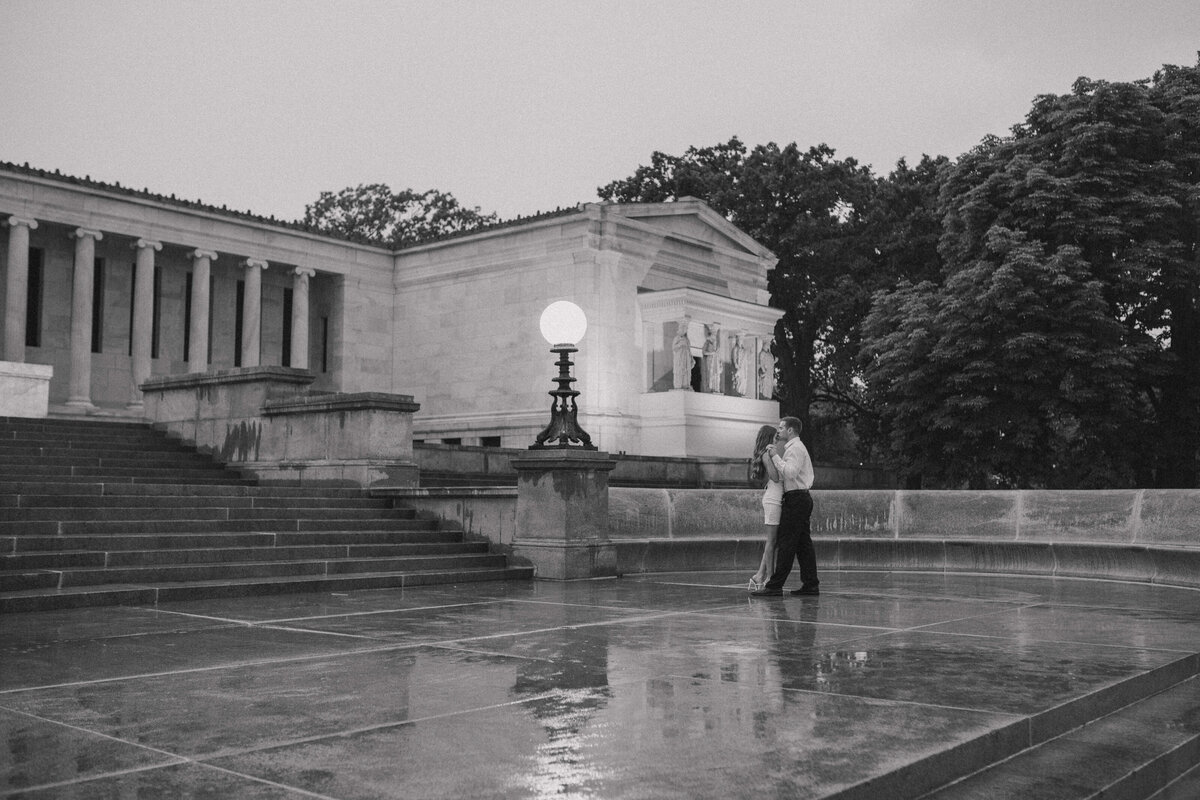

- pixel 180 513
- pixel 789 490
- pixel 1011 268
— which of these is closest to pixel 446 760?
pixel 789 490

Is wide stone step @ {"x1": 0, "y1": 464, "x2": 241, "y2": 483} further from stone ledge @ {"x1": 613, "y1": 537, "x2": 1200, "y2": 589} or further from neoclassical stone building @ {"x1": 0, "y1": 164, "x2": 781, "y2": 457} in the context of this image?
neoclassical stone building @ {"x1": 0, "y1": 164, "x2": 781, "y2": 457}

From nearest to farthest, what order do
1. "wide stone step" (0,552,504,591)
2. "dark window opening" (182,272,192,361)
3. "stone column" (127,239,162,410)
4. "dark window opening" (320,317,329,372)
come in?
"wide stone step" (0,552,504,591)
"stone column" (127,239,162,410)
"dark window opening" (182,272,192,361)
"dark window opening" (320,317,329,372)

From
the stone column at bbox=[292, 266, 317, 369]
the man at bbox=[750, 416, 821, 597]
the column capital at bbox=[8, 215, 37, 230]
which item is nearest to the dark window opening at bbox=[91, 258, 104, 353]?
the column capital at bbox=[8, 215, 37, 230]

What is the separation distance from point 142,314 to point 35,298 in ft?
11.2

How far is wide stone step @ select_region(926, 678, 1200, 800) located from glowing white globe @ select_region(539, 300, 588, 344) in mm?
9137

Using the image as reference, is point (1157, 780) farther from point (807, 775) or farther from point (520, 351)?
point (520, 351)

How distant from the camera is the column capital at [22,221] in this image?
35.1 metres

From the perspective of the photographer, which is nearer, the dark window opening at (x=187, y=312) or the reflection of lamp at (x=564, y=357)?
the reflection of lamp at (x=564, y=357)

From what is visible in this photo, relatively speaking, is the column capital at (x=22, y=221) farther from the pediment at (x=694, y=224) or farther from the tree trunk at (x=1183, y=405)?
the tree trunk at (x=1183, y=405)

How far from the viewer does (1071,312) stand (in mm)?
29188

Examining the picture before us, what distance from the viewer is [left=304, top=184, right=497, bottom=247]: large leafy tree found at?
221 feet

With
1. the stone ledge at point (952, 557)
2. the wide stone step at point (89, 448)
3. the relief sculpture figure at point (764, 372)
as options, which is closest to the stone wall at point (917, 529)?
the stone ledge at point (952, 557)

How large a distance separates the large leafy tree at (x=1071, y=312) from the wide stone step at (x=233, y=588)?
746 inches

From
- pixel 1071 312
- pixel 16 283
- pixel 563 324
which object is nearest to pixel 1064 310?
pixel 1071 312
